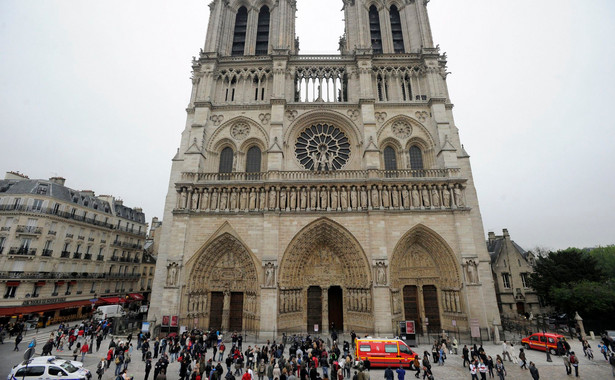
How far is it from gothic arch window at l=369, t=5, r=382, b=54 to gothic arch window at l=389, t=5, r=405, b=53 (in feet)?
4.00

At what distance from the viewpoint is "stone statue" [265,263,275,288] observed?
16156 millimetres

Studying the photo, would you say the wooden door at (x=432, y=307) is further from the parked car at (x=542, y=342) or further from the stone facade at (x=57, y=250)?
the stone facade at (x=57, y=250)

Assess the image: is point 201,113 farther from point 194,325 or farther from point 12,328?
point 12,328

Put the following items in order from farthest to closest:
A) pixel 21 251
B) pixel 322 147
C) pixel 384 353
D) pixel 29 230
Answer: pixel 322 147, pixel 29 230, pixel 21 251, pixel 384 353

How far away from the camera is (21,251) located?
19844mm

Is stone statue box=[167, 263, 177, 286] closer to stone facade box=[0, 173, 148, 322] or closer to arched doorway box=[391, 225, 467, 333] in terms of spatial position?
stone facade box=[0, 173, 148, 322]

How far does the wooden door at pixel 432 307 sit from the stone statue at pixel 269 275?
9.31m

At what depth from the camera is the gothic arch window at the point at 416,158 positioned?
67.9 feet

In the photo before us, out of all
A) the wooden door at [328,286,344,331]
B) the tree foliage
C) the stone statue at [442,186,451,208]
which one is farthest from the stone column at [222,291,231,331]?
the tree foliage

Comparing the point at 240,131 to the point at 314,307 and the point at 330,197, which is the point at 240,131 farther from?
the point at 314,307

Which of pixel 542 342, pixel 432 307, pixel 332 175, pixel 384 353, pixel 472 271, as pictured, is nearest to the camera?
pixel 384 353

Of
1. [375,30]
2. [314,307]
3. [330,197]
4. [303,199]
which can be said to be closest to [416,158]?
[330,197]

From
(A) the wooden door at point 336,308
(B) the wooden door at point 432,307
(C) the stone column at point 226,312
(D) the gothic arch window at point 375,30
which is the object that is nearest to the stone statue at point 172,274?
(C) the stone column at point 226,312

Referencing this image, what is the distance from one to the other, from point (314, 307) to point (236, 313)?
4788mm
